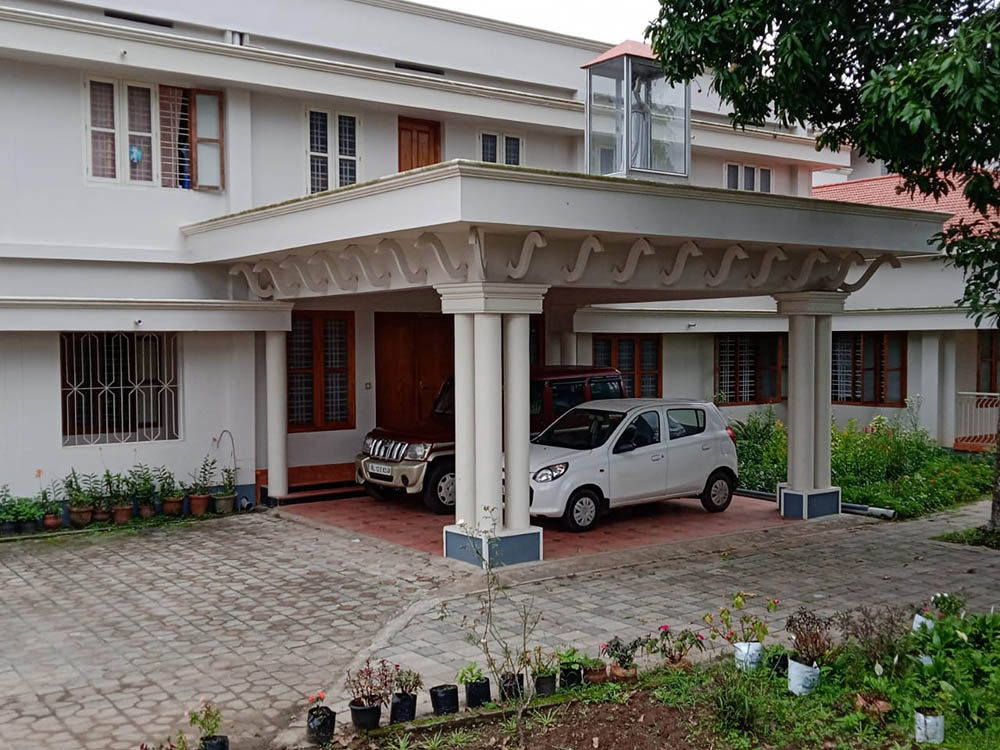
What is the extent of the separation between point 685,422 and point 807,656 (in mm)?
7172

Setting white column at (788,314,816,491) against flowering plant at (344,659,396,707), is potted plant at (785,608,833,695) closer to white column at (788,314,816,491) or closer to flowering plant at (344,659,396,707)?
flowering plant at (344,659,396,707)

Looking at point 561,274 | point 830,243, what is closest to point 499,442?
point 561,274

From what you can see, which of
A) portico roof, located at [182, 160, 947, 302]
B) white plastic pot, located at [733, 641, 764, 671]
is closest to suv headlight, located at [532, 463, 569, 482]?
portico roof, located at [182, 160, 947, 302]

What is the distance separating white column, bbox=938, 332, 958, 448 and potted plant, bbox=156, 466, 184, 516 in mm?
14848

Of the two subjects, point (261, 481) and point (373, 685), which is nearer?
point (373, 685)

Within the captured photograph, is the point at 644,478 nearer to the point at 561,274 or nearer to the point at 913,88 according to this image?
the point at 561,274

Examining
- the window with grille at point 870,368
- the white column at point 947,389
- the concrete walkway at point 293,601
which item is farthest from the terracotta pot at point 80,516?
the white column at point 947,389

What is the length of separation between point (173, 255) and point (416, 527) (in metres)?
5.41

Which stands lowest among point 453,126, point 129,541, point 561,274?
point 129,541

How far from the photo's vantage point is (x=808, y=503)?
13766mm

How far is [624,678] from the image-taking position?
6.87 meters

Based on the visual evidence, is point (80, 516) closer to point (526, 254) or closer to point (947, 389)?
point (526, 254)

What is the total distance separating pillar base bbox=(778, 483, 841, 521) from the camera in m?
13.8

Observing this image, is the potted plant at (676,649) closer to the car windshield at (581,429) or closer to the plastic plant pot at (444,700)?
the plastic plant pot at (444,700)
